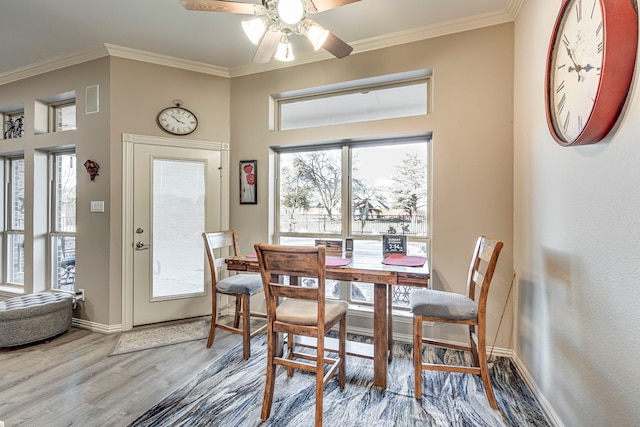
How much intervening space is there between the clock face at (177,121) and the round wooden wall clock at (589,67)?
10.4 ft

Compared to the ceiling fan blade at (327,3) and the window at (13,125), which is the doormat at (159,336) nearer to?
the ceiling fan blade at (327,3)

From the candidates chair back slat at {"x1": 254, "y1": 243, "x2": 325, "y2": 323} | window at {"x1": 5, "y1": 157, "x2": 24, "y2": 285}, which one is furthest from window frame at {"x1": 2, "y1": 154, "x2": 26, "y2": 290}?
chair back slat at {"x1": 254, "y1": 243, "x2": 325, "y2": 323}

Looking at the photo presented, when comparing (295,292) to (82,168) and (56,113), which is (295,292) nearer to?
(82,168)

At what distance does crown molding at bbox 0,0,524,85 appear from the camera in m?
2.50

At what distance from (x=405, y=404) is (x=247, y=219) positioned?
2331mm

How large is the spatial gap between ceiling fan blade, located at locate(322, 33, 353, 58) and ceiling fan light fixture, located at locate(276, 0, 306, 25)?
0.29 meters

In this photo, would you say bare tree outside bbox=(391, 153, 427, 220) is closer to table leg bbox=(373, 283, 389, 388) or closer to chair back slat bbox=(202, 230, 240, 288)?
table leg bbox=(373, 283, 389, 388)

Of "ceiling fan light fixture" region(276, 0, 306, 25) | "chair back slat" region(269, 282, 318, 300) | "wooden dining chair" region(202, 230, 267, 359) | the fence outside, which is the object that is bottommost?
"wooden dining chair" region(202, 230, 267, 359)

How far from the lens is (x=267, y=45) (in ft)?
6.51

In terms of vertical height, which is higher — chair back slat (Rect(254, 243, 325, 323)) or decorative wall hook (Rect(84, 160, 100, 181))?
decorative wall hook (Rect(84, 160, 100, 181))

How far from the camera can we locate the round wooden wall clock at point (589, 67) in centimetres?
112

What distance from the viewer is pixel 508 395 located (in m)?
1.98

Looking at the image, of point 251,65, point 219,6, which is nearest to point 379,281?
point 219,6

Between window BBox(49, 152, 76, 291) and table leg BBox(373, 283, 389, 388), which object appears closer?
table leg BBox(373, 283, 389, 388)
